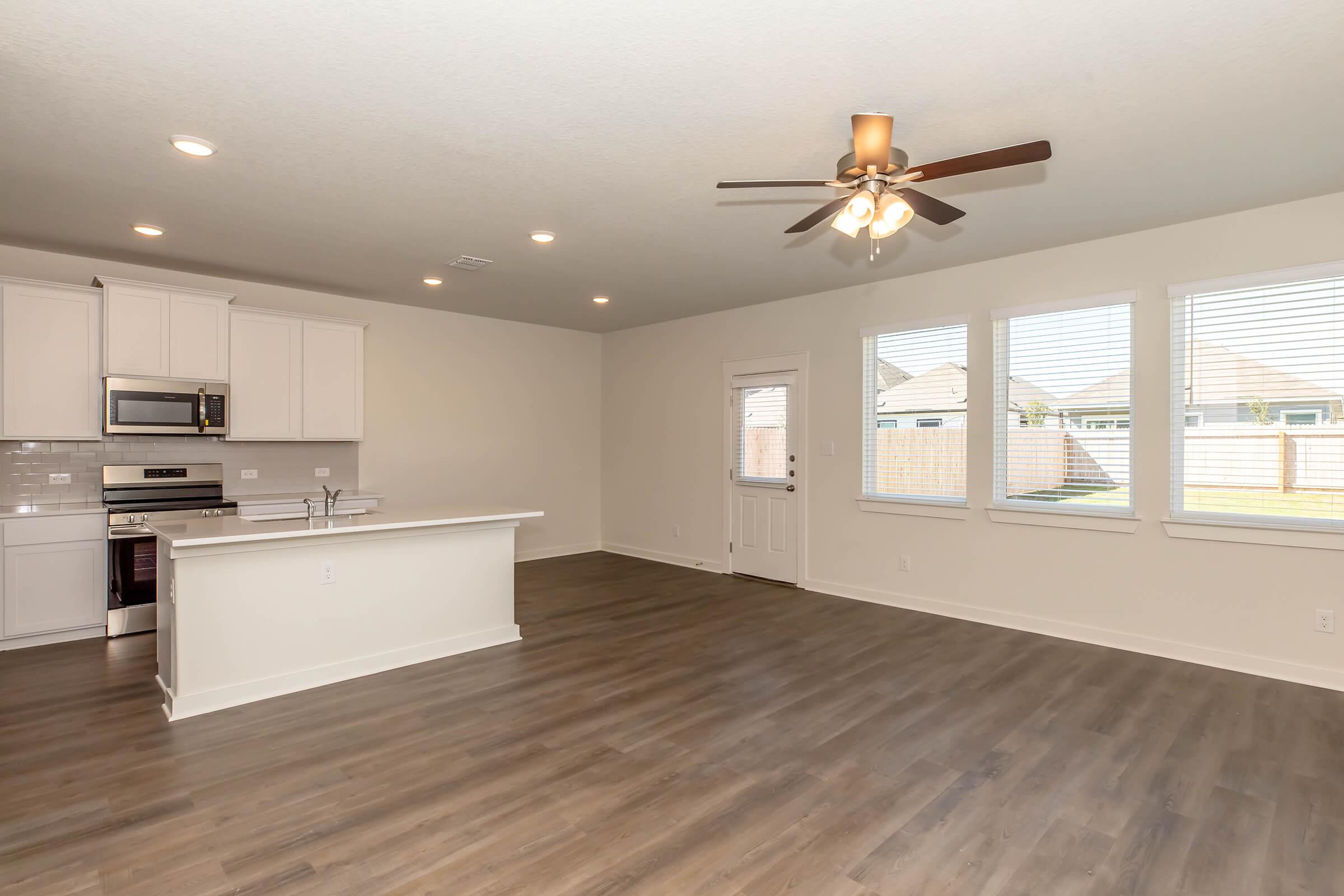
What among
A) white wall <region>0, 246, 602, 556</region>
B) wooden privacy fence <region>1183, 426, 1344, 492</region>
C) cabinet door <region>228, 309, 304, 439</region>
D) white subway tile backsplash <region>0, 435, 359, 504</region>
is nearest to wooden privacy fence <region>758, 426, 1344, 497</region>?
wooden privacy fence <region>1183, 426, 1344, 492</region>

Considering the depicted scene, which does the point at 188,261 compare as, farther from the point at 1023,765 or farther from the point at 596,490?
the point at 1023,765

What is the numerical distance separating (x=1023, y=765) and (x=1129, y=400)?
2.75 m

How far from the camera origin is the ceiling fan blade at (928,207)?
2738 mm

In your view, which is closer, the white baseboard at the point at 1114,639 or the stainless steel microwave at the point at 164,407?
the white baseboard at the point at 1114,639

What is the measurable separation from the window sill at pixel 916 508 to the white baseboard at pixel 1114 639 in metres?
0.66

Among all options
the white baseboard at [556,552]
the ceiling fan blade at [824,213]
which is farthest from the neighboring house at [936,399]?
the white baseboard at [556,552]

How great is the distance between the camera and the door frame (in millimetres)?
6262

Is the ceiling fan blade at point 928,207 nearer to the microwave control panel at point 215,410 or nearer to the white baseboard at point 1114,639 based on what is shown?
the white baseboard at point 1114,639

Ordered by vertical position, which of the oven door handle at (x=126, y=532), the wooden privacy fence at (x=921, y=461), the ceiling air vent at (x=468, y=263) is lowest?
the oven door handle at (x=126, y=532)

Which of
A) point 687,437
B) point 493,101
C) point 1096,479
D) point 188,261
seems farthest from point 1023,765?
point 188,261

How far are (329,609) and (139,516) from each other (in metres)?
2.08

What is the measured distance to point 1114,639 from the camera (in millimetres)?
4488

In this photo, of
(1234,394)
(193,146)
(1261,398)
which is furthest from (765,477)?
(193,146)

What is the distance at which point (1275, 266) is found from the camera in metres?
3.92
